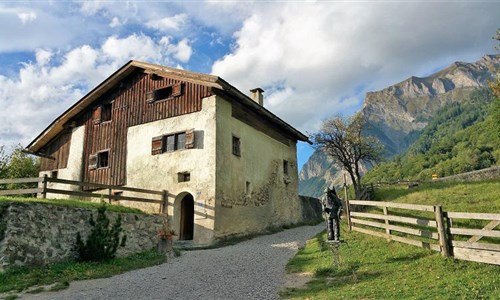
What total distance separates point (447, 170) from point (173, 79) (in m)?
77.3

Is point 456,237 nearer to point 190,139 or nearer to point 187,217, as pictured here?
point 190,139

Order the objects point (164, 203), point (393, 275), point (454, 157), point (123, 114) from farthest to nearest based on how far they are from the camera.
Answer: point (454, 157) < point (123, 114) < point (164, 203) < point (393, 275)

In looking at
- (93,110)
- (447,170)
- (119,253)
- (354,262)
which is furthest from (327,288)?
(447,170)

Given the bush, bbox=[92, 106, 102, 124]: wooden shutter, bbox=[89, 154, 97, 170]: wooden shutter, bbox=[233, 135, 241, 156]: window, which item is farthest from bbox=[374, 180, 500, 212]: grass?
bbox=[92, 106, 102, 124]: wooden shutter

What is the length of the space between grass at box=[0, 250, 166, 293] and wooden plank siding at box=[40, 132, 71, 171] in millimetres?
14037

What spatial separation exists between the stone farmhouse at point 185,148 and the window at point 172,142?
2.1 inches

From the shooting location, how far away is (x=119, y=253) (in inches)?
523

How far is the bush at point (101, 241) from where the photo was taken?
12.3 m

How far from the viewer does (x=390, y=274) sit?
28.1 ft

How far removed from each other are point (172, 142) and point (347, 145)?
21.2 m

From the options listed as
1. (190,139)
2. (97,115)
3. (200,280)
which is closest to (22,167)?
(97,115)

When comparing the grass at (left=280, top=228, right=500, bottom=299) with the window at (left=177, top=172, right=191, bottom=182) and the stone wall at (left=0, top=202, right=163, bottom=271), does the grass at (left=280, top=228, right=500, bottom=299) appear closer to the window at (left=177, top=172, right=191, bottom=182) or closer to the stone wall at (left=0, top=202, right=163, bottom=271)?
the stone wall at (left=0, top=202, right=163, bottom=271)

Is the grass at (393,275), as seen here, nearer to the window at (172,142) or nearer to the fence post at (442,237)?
the fence post at (442,237)

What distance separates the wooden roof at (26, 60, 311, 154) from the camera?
18.7 meters
